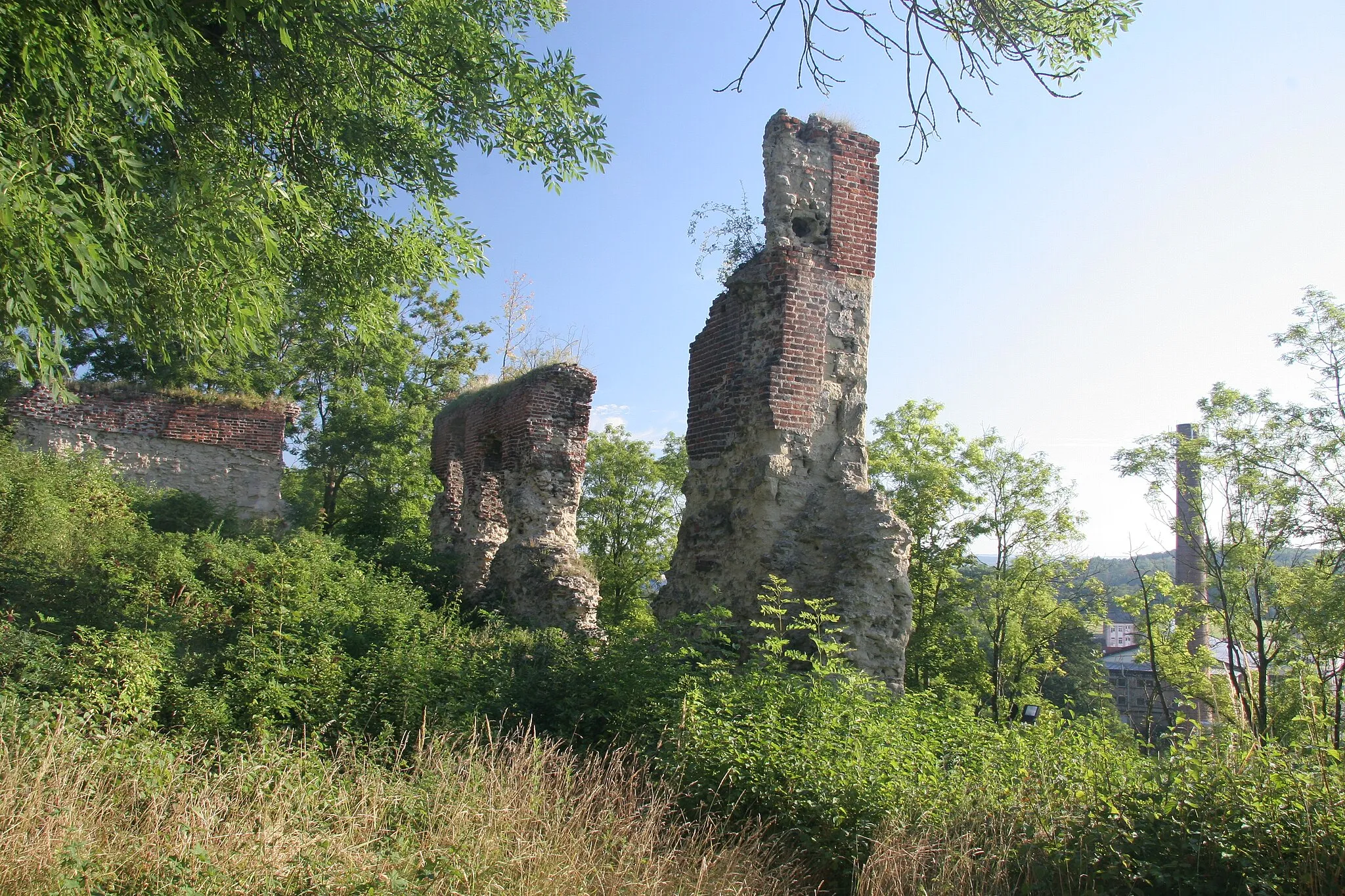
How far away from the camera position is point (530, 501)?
1177 centimetres

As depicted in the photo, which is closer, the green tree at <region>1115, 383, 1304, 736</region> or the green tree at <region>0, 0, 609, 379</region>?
the green tree at <region>0, 0, 609, 379</region>

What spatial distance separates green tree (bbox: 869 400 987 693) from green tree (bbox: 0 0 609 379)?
570 inches

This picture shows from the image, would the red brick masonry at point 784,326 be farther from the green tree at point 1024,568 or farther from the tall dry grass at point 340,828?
the green tree at point 1024,568

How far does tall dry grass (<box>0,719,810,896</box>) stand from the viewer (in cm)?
329

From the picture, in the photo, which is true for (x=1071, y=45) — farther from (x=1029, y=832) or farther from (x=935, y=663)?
(x=935, y=663)

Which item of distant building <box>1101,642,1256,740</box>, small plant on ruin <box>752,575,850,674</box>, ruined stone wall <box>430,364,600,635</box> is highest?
ruined stone wall <box>430,364,600,635</box>

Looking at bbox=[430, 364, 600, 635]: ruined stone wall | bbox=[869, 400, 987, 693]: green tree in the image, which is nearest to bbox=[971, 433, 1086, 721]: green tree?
bbox=[869, 400, 987, 693]: green tree

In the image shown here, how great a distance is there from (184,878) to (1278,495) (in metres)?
19.6

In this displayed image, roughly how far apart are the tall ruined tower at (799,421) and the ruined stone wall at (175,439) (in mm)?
11606

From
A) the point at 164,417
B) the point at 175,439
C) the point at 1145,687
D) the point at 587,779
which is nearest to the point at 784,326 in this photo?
the point at 587,779

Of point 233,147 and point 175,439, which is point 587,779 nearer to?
point 233,147

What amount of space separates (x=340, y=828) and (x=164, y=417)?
14.9 metres

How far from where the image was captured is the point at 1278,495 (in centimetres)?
1659

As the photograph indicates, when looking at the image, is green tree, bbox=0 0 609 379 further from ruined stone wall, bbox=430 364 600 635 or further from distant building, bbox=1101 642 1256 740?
distant building, bbox=1101 642 1256 740
